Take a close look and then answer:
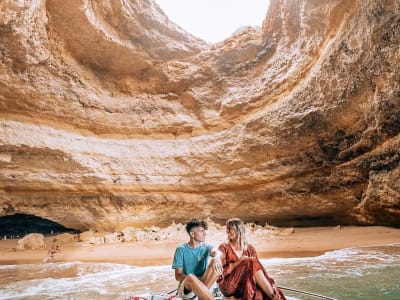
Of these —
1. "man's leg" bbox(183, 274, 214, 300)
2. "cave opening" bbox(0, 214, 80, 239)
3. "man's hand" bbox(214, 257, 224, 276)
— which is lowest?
"man's leg" bbox(183, 274, 214, 300)

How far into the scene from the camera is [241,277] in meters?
3.12

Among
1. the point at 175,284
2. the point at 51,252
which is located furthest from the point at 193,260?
the point at 51,252

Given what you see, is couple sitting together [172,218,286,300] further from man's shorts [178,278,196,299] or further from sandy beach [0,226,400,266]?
sandy beach [0,226,400,266]

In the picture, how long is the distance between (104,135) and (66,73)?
239 centimetres

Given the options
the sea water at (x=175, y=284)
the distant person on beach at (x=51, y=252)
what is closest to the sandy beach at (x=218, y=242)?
the distant person on beach at (x=51, y=252)

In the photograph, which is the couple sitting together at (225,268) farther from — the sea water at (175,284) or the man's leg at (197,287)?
the sea water at (175,284)

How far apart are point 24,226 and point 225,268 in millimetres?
12346

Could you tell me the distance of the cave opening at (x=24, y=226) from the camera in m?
12.6

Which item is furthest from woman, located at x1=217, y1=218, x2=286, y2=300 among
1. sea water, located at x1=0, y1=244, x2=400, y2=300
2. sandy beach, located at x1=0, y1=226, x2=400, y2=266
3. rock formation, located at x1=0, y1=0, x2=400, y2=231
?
rock formation, located at x1=0, y1=0, x2=400, y2=231

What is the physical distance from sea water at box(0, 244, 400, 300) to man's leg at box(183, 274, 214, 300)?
1690mm

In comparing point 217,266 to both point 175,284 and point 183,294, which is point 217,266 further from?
point 175,284

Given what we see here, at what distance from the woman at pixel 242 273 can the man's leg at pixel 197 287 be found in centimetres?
37

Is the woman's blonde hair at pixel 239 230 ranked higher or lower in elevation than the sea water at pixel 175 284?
higher

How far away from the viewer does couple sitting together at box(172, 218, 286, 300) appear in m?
3.00
